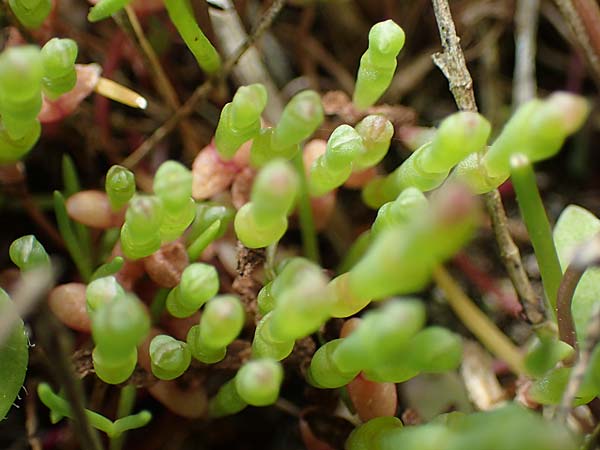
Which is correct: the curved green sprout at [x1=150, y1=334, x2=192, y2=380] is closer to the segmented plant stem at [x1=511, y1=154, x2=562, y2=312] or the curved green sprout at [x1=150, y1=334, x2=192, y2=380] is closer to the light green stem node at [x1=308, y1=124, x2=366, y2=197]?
the light green stem node at [x1=308, y1=124, x2=366, y2=197]

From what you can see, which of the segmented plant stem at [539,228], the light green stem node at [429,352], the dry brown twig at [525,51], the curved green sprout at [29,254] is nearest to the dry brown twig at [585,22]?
the dry brown twig at [525,51]

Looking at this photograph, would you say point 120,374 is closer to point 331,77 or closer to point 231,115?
point 231,115

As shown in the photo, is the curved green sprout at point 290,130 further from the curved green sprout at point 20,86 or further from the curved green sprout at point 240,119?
the curved green sprout at point 20,86

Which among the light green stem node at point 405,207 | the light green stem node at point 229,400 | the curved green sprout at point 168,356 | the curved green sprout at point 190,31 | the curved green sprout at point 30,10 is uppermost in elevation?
the curved green sprout at point 30,10

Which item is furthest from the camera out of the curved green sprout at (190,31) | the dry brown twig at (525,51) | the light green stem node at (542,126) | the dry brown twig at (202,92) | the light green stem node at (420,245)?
the dry brown twig at (525,51)

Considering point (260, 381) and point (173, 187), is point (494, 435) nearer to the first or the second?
point (260, 381)

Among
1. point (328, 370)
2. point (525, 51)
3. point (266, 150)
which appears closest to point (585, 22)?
point (525, 51)

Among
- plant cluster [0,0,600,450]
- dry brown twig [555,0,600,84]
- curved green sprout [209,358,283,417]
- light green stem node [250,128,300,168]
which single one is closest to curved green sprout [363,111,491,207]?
plant cluster [0,0,600,450]
